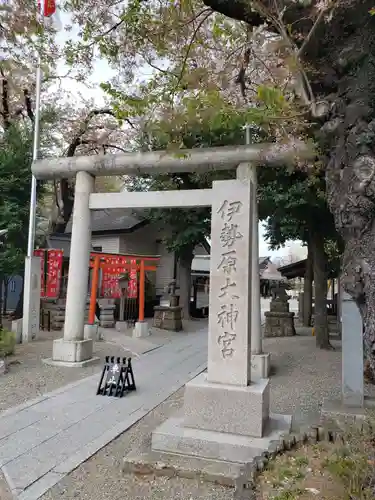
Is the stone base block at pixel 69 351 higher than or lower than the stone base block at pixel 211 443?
higher

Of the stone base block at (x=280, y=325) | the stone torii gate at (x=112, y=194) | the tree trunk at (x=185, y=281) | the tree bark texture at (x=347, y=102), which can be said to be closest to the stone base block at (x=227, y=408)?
the tree bark texture at (x=347, y=102)

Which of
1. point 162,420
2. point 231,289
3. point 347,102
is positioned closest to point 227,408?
point 231,289

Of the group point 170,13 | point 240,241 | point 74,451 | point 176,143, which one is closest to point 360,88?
point 240,241

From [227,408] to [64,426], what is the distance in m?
2.52

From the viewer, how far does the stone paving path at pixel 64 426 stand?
436 centimetres

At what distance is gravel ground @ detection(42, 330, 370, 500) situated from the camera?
13.0 ft

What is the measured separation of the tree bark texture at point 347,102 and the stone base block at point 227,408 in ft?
6.70

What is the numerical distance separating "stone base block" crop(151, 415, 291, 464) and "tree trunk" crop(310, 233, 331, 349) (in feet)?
26.4

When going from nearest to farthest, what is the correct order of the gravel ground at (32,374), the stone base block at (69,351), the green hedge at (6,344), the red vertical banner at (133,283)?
the gravel ground at (32,374) → the stone base block at (69,351) → the green hedge at (6,344) → the red vertical banner at (133,283)

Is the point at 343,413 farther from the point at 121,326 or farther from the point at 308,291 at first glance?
the point at 308,291

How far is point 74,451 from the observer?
4949 millimetres

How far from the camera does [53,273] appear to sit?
15344 millimetres

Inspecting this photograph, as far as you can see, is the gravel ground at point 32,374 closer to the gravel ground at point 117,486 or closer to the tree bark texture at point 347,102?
the gravel ground at point 117,486

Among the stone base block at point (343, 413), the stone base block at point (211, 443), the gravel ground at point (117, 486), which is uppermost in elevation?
the stone base block at point (343, 413)
